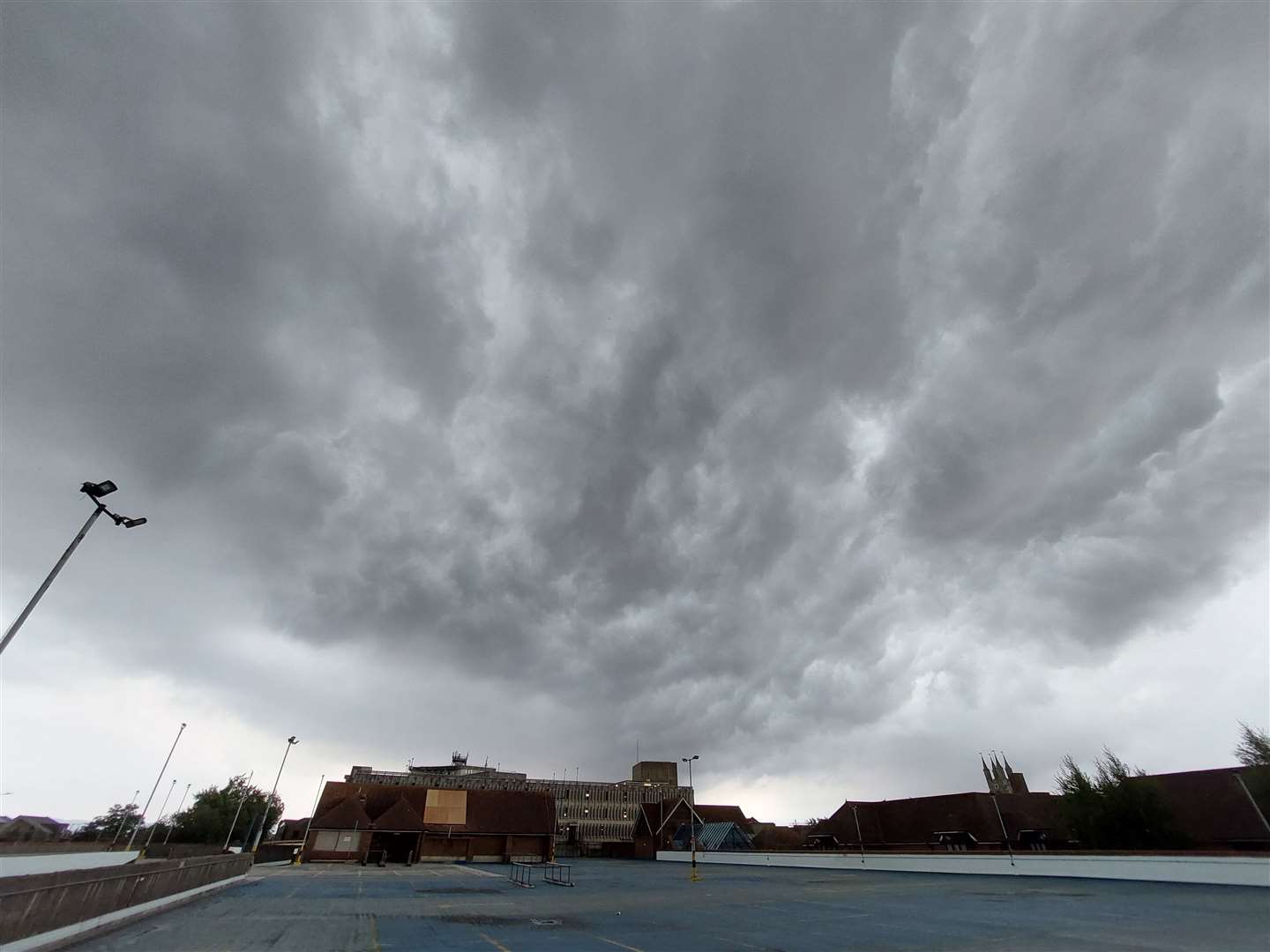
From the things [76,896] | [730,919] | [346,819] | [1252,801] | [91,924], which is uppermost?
[346,819]

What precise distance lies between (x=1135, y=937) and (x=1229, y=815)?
54.1m

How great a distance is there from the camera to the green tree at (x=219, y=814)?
97.4 m

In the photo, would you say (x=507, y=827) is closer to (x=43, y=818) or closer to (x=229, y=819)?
(x=229, y=819)

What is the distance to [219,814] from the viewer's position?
100438mm

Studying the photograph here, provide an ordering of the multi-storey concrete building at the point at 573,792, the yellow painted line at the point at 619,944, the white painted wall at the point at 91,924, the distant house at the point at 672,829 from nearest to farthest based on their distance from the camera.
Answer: the white painted wall at the point at 91,924 → the yellow painted line at the point at 619,944 → the distant house at the point at 672,829 → the multi-storey concrete building at the point at 573,792

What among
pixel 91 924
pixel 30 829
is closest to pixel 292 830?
pixel 30 829

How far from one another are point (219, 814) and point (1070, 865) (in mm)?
125545

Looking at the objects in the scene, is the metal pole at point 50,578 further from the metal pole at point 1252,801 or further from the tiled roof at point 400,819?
the metal pole at point 1252,801

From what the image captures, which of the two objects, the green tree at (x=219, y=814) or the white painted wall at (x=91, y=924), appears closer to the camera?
the white painted wall at (x=91, y=924)

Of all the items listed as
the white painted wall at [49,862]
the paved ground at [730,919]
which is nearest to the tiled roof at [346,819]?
the white painted wall at [49,862]

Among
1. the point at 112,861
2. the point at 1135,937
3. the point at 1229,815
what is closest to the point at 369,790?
the point at 112,861

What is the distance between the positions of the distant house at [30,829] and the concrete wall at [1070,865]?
120112 millimetres

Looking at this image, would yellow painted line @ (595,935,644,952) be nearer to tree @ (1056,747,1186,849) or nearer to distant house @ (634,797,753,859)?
tree @ (1056,747,1186,849)

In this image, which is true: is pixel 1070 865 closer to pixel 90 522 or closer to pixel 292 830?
pixel 90 522
